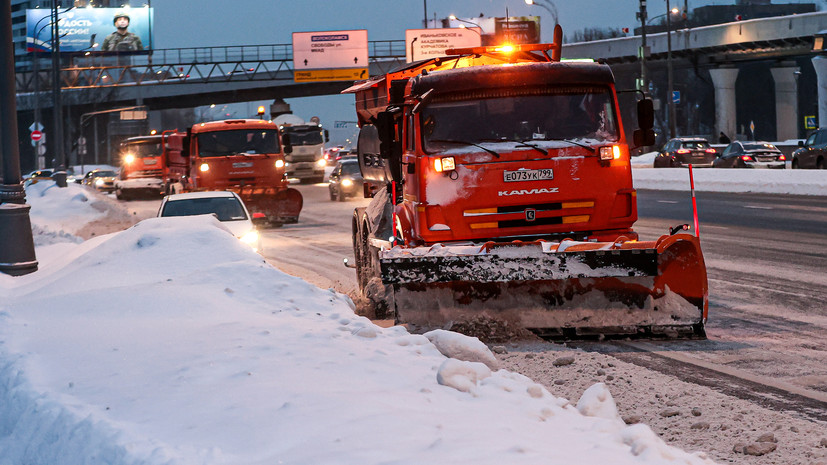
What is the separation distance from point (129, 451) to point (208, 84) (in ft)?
281

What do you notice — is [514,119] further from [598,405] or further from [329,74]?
[329,74]

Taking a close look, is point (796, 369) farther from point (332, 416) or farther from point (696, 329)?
point (332, 416)

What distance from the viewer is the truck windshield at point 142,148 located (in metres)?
46.5

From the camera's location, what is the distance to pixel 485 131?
34.5ft

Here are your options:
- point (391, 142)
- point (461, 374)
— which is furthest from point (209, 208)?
point (461, 374)

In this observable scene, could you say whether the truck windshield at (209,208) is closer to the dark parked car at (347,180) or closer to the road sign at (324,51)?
the dark parked car at (347,180)

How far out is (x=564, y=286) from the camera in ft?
30.8

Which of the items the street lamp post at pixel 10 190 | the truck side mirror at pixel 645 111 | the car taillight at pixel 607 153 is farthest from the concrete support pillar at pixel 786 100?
the car taillight at pixel 607 153

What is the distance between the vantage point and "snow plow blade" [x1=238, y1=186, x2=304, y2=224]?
27.8m

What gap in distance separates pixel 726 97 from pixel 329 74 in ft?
102

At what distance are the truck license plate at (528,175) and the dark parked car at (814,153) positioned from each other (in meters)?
29.2

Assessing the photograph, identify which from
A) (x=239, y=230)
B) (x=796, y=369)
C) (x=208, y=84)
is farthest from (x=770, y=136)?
(x=796, y=369)

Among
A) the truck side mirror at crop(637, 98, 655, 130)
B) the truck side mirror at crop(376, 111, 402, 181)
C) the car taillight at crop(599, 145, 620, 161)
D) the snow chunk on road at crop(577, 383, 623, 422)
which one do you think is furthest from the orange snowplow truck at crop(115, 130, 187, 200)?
the snow chunk on road at crop(577, 383, 623, 422)

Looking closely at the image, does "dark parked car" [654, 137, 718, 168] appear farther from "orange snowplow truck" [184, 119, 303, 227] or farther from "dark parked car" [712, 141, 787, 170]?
"orange snowplow truck" [184, 119, 303, 227]
